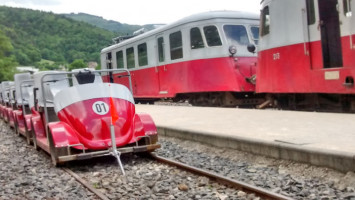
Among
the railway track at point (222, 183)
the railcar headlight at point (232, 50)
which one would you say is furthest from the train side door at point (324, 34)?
the railway track at point (222, 183)

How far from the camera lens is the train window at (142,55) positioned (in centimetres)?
1777

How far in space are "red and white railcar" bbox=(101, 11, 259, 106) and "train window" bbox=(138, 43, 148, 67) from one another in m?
1.21

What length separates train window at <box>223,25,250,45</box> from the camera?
1402cm

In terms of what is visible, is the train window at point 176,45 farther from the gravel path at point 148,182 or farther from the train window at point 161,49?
the gravel path at point 148,182

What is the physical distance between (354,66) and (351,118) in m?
1.02

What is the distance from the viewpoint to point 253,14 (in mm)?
15023

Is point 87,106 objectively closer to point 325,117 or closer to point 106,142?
point 106,142

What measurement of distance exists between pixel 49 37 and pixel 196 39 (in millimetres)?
60791

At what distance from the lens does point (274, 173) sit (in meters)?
5.73

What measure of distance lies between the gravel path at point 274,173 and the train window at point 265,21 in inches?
183

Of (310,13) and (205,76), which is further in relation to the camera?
(205,76)

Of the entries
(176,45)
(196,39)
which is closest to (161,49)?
(176,45)

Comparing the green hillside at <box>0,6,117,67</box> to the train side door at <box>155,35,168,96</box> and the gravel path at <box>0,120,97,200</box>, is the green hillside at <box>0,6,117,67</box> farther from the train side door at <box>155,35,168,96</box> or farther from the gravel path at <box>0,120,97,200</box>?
the gravel path at <box>0,120,97,200</box>

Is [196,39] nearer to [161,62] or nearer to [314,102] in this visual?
[161,62]
